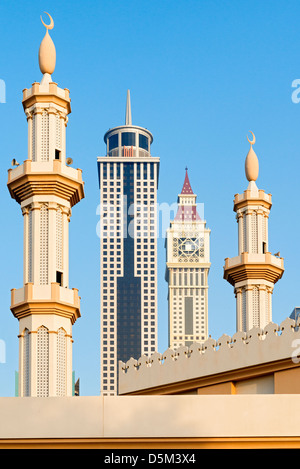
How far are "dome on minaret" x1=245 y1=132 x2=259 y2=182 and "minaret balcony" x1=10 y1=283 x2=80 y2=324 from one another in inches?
583

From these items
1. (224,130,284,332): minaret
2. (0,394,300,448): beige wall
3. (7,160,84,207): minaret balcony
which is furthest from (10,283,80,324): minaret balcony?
(0,394,300,448): beige wall

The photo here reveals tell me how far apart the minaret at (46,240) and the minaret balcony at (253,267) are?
10150 mm

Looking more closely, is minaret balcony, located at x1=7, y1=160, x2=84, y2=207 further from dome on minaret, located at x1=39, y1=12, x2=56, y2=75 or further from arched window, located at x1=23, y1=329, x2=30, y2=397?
arched window, located at x1=23, y1=329, x2=30, y2=397

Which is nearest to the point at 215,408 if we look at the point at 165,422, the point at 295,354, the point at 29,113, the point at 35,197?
the point at 165,422

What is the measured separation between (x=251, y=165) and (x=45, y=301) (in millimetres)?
16612

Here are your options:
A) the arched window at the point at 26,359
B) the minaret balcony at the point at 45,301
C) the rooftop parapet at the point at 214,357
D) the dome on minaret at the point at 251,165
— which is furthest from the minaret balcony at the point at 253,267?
the arched window at the point at 26,359

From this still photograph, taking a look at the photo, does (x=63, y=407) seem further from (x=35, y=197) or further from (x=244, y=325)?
(x=244, y=325)

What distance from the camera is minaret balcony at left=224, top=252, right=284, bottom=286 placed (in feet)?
141

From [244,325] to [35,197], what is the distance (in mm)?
13866

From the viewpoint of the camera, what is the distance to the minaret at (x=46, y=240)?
33344mm

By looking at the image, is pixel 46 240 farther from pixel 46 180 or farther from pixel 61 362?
pixel 61 362

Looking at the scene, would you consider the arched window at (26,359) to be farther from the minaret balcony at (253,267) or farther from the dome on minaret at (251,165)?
the dome on minaret at (251,165)
